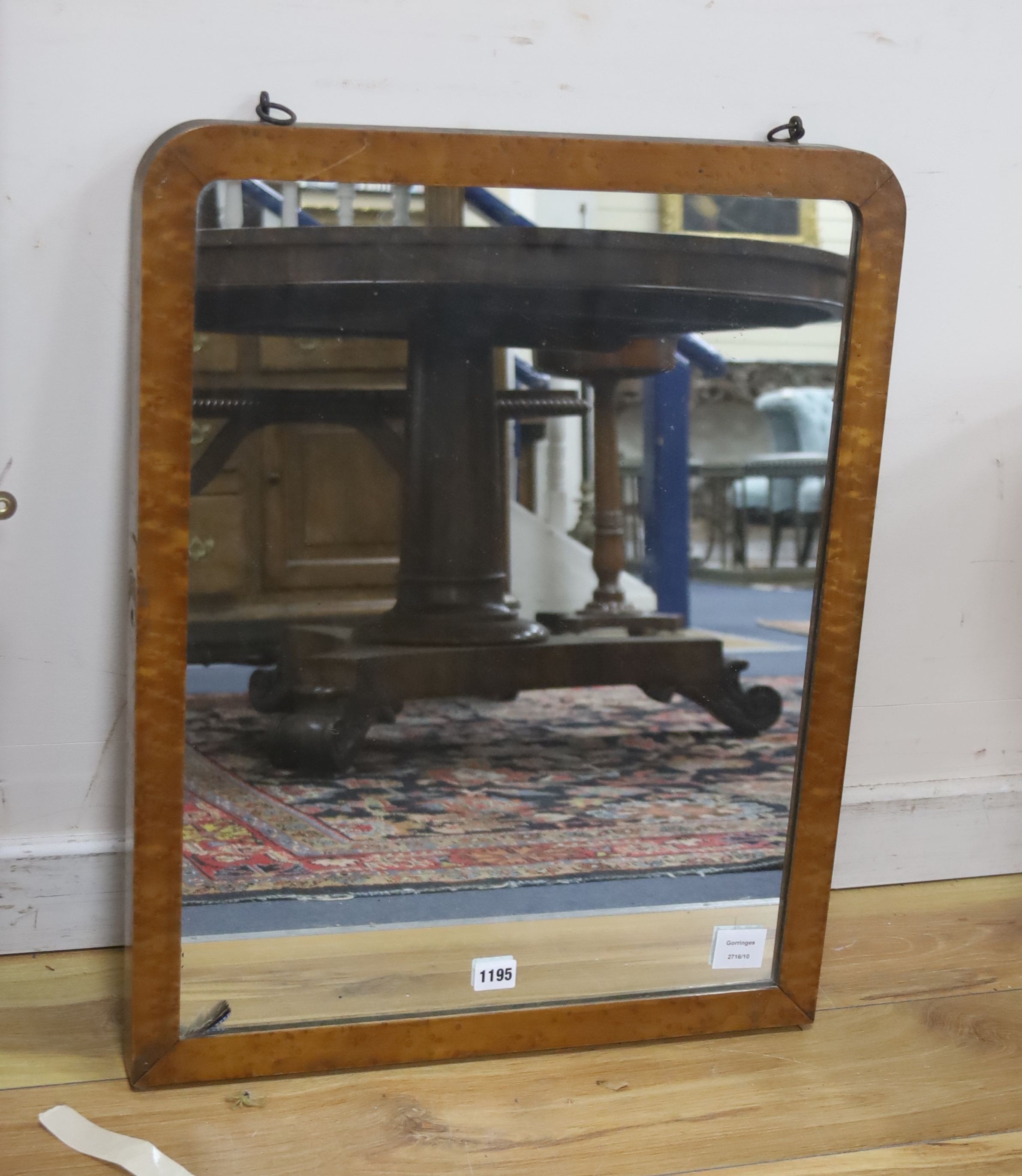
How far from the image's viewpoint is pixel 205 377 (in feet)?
3.21

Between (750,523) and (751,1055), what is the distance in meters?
0.54

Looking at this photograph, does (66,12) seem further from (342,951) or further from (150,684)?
(342,951)

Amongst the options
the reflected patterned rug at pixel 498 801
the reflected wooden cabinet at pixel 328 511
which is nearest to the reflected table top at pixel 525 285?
the reflected wooden cabinet at pixel 328 511

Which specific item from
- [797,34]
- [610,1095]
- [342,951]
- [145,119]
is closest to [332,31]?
[145,119]

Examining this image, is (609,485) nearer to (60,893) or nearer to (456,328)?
(456,328)

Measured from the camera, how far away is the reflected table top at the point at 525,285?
1.03 m

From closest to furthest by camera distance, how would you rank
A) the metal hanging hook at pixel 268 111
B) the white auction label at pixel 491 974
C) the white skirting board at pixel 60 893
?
the metal hanging hook at pixel 268 111
the white auction label at pixel 491 974
the white skirting board at pixel 60 893

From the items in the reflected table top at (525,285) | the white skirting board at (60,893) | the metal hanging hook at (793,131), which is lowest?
the white skirting board at (60,893)

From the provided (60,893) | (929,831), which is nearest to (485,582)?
(60,893)

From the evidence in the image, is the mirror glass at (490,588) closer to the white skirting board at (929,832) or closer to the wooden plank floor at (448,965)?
the wooden plank floor at (448,965)

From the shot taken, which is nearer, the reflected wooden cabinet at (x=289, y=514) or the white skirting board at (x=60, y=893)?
the reflected wooden cabinet at (x=289, y=514)

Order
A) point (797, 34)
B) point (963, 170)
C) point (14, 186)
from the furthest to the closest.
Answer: point (963, 170) < point (797, 34) < point (14, 186)

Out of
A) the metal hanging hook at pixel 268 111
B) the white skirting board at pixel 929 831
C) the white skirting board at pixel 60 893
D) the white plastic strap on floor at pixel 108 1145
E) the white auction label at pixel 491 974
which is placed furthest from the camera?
the white skirting board at pixel 929 831

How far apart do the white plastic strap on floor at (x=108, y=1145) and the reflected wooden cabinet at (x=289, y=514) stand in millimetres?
369
